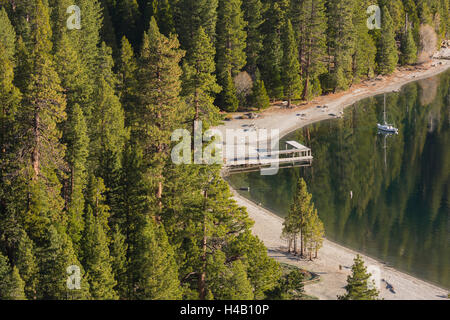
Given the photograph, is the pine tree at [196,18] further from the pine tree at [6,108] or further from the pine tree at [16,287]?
the pine tree at [16,287]

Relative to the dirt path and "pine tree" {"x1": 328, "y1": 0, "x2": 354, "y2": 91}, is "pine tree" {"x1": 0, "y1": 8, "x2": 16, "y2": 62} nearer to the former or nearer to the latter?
the dirt path

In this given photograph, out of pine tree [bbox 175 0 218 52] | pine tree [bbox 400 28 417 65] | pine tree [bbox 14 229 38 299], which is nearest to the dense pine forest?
pine tree [bbox 14 229 38 299]

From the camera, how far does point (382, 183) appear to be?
286 ft

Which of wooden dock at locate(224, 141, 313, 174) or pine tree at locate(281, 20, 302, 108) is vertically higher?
pine tree at locate(281, 20, 302, 108)

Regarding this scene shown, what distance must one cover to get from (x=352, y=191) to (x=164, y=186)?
36.9 m

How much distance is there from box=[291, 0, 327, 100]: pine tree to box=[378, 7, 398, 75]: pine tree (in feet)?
71.1

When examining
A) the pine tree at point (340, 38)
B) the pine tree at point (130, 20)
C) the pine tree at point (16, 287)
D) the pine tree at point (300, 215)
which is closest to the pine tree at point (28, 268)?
the pine tree at point (16, 287)

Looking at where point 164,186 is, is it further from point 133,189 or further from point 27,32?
point 27,32

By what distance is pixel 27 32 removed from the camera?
82312mm

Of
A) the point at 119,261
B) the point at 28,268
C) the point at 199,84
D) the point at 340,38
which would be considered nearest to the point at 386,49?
the point at 340,38

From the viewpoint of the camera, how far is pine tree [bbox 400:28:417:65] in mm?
144500

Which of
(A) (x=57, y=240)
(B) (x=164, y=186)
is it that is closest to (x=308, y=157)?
(B) (x=164, y=186)

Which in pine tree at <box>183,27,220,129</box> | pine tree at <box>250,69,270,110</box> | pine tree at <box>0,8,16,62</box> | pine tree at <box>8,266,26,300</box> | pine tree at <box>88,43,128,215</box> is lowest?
pine tree at <box>8,266,26,300</box>

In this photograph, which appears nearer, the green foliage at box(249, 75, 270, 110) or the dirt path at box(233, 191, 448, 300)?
the dirt path at box(233, 191, 448, 300)
